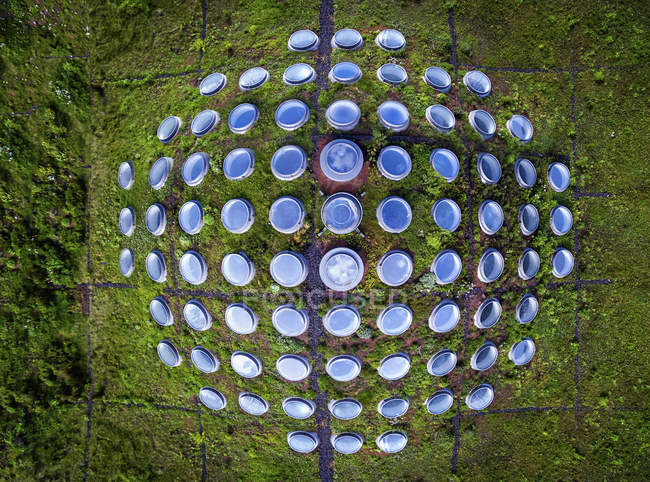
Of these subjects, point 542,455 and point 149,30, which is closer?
point 542,455

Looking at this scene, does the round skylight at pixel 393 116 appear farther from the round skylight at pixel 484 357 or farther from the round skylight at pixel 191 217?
the round skylight at pixel 484 357

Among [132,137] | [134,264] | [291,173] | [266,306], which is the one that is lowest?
[266,306]

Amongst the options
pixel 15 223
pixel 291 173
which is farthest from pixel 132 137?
pixel 291 173

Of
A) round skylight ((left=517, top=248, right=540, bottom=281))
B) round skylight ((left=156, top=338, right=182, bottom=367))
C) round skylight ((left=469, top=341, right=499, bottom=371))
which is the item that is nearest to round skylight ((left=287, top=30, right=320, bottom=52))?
round skylight ((left=517, top=248, right=540, bottom=281))

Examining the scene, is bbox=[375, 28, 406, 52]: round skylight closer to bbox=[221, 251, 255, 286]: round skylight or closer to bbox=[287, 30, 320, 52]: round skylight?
bbox=[287, 30, 320, 52]: round skylight

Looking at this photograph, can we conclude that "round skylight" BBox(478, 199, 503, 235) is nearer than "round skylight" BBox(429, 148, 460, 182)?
No

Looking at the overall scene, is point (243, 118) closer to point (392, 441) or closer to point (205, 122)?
point (205, 122)

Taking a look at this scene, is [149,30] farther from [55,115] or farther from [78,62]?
[55,115]
